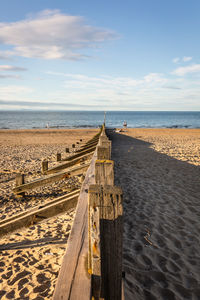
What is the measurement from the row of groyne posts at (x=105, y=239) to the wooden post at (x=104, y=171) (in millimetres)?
350

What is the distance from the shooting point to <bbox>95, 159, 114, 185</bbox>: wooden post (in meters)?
1.84

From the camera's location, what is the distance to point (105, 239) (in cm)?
150

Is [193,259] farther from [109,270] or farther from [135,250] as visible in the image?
[109,270]

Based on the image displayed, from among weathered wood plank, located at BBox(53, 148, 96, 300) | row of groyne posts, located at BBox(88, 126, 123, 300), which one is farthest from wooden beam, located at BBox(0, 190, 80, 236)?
row of groyne posts, located at BBox(88, 126, 123, 300)

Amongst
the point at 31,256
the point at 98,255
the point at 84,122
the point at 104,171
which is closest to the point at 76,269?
the point at 98,255

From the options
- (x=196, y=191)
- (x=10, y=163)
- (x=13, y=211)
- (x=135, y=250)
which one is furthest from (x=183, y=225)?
(x=10, y=163)

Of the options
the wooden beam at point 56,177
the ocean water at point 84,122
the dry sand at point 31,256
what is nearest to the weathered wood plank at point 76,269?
the dry sand at point 31,256

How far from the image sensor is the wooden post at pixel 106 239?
137cm

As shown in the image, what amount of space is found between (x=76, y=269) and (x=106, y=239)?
299mm

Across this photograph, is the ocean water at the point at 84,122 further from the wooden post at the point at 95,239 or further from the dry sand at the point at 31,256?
the wooden post at the point at 95,239

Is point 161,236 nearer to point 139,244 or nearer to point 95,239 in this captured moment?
point 139,244

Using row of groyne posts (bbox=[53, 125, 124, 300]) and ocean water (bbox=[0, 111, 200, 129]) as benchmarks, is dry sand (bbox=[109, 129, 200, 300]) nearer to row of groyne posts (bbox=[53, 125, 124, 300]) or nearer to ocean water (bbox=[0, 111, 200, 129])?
row of groyne posts (bbox=[53, 125, 124, 300])

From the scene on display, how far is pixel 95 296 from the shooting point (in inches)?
59.4

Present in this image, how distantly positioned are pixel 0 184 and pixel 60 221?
3.90 metres
